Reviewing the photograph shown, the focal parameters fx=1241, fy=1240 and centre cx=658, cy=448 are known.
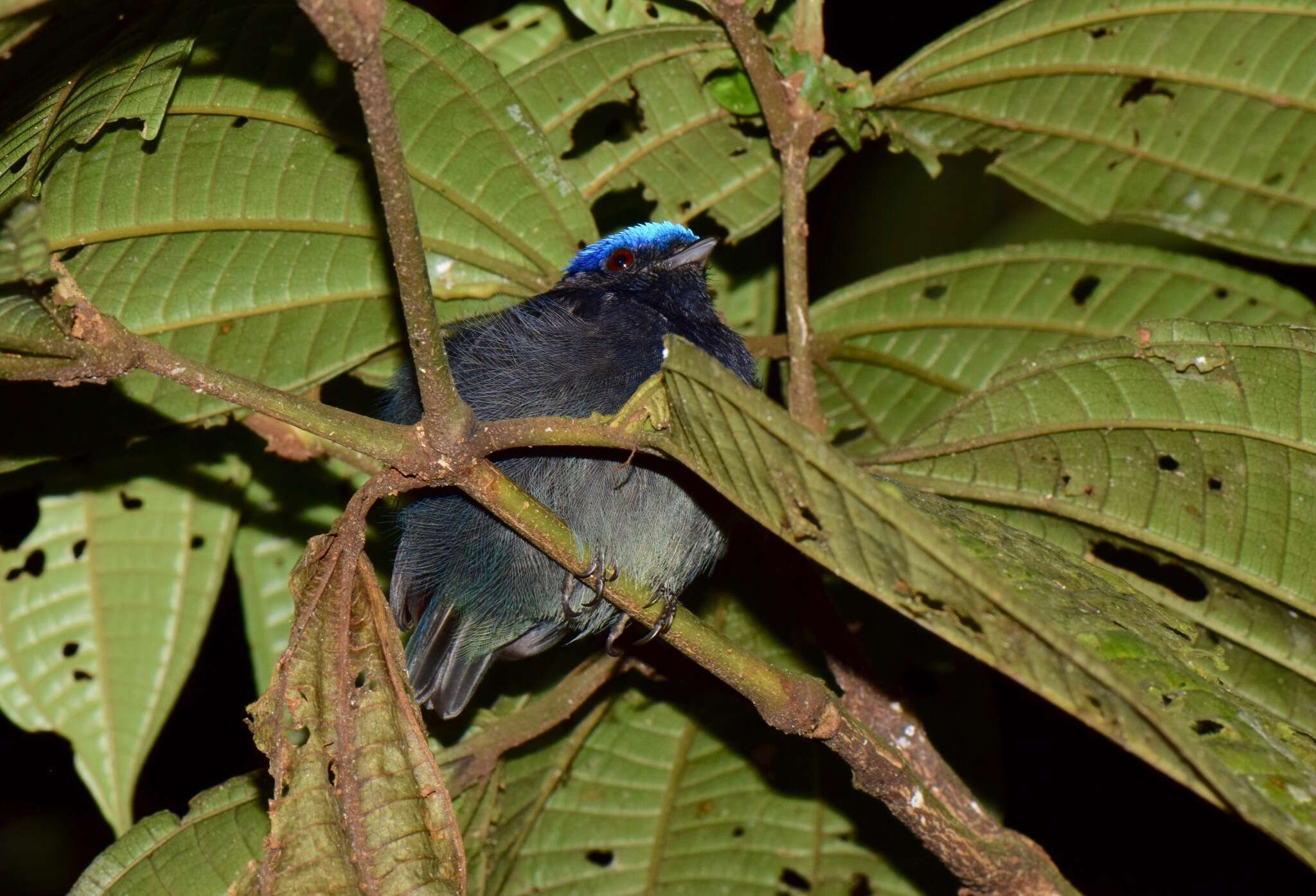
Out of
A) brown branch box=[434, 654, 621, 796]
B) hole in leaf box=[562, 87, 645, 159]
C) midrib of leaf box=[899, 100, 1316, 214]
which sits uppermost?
midrib of leaf box=[899, 100, 1316, 214]

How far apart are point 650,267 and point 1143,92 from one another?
124 centimetres

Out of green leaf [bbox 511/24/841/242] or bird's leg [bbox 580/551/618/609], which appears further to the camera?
green leaf [bbox 511/24/841/242]

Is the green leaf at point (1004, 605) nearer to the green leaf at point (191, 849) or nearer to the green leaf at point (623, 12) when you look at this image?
the green leaf at point (191, 849)

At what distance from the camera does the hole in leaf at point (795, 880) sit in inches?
113

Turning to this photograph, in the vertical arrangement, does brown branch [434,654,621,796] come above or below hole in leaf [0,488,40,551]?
below

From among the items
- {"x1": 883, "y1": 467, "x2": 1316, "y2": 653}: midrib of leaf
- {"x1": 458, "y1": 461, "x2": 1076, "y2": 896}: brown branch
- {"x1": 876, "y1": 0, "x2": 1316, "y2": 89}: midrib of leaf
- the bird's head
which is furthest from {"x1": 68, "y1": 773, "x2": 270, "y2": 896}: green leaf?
{"x1": 876, "y1": 0, "x2": 1316, "y2": 89}: midrib of leaf

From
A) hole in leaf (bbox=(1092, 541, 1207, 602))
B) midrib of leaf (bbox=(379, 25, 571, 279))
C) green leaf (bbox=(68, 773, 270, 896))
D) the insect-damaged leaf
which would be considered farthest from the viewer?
midrib of leaf (bbox=(379, 25, 571, 279))

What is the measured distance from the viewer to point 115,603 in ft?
9.59

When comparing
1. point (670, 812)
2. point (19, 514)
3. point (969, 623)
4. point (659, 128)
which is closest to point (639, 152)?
point (659, 128)

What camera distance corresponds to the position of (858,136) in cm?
271

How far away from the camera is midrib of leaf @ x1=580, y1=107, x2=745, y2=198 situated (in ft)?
9.41

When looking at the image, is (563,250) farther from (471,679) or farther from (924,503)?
(924,503)

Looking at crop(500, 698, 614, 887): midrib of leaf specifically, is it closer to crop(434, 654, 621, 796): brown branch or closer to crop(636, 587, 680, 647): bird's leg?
crop(434, 654, 621, 796): brown branch

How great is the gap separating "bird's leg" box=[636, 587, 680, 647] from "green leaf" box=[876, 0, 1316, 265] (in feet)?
3.94
